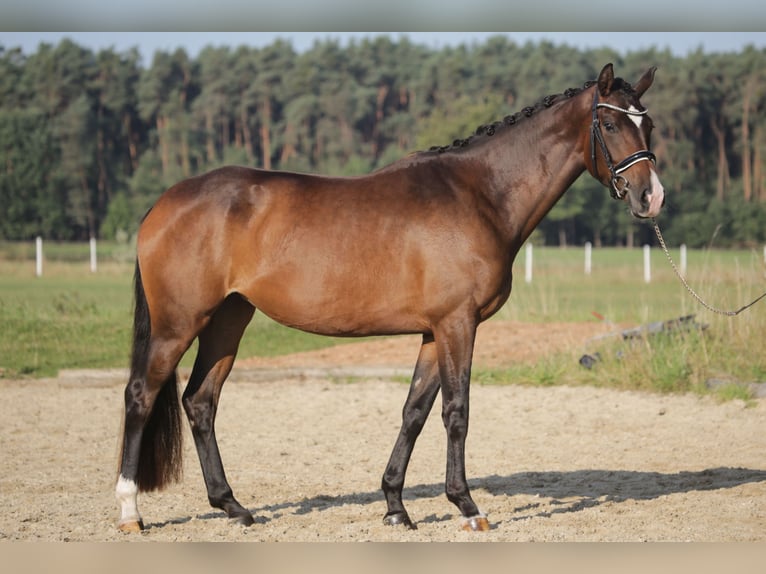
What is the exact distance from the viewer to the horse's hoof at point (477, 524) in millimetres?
4965

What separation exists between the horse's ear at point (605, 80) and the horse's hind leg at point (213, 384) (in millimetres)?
2402

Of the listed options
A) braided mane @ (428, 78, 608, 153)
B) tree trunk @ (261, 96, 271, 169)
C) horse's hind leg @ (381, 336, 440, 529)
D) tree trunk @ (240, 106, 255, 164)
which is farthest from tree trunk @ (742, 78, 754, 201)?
horse's hind leg @ (381, 336, 440, 529)

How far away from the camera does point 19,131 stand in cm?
3622

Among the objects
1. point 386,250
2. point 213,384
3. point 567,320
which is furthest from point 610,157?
point 567,320

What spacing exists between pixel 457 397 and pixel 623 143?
65.2 inches

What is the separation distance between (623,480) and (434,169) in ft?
8.95

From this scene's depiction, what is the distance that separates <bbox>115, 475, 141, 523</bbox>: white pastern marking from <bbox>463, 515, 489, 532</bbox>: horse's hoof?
72.4 inches

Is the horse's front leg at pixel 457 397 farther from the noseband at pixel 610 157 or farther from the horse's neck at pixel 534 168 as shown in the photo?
the noseband at pixel 610 157

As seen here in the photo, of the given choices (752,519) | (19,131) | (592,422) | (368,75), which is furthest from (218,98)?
(752,519)

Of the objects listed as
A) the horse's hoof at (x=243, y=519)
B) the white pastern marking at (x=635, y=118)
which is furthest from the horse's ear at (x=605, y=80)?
the horse's hoof at (x=243, y=519)

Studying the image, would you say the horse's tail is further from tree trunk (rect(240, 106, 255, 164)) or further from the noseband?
tree trunk (rect(240, 106, 255, 164))

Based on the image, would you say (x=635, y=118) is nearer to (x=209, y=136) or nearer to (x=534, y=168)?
(x=534, y=168)

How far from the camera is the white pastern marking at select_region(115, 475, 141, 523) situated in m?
5.05

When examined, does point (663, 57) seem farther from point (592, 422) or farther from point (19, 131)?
point (592, 422)
